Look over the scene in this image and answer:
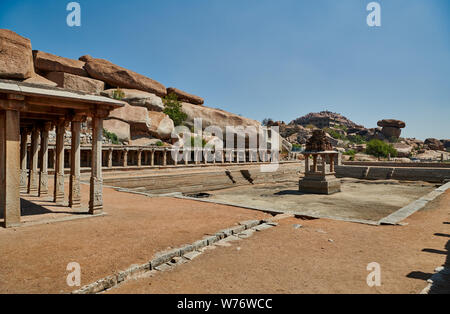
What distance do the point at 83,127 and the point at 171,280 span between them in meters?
27.1

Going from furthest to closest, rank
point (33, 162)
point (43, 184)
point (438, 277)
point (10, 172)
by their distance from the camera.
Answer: point (33, 162) < point (43, 184) < point (10, 172) < point (438, 277)

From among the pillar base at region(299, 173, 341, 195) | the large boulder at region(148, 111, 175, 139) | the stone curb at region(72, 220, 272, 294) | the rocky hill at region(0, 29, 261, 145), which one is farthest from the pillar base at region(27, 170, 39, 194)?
the large boulder at region(148, 111, 175, 139)

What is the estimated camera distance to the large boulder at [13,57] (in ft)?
85.2

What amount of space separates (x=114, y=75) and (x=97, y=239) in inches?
1461

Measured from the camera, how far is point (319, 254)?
17.6 feet

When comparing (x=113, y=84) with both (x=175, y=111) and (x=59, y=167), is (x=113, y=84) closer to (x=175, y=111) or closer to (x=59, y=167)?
(x=175, y=111)

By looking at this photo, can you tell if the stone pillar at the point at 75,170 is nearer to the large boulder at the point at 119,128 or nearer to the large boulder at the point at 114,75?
the large boulder at the point at 119,128

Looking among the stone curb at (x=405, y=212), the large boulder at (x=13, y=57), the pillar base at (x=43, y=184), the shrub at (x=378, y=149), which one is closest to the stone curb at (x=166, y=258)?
the stone curb at (x=405, y=212)

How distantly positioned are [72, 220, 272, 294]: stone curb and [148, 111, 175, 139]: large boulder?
28.3 meters

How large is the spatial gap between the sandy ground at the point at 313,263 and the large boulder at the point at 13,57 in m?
31.6

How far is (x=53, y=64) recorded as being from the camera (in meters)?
33.4

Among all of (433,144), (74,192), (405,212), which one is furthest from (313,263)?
(433,144)
